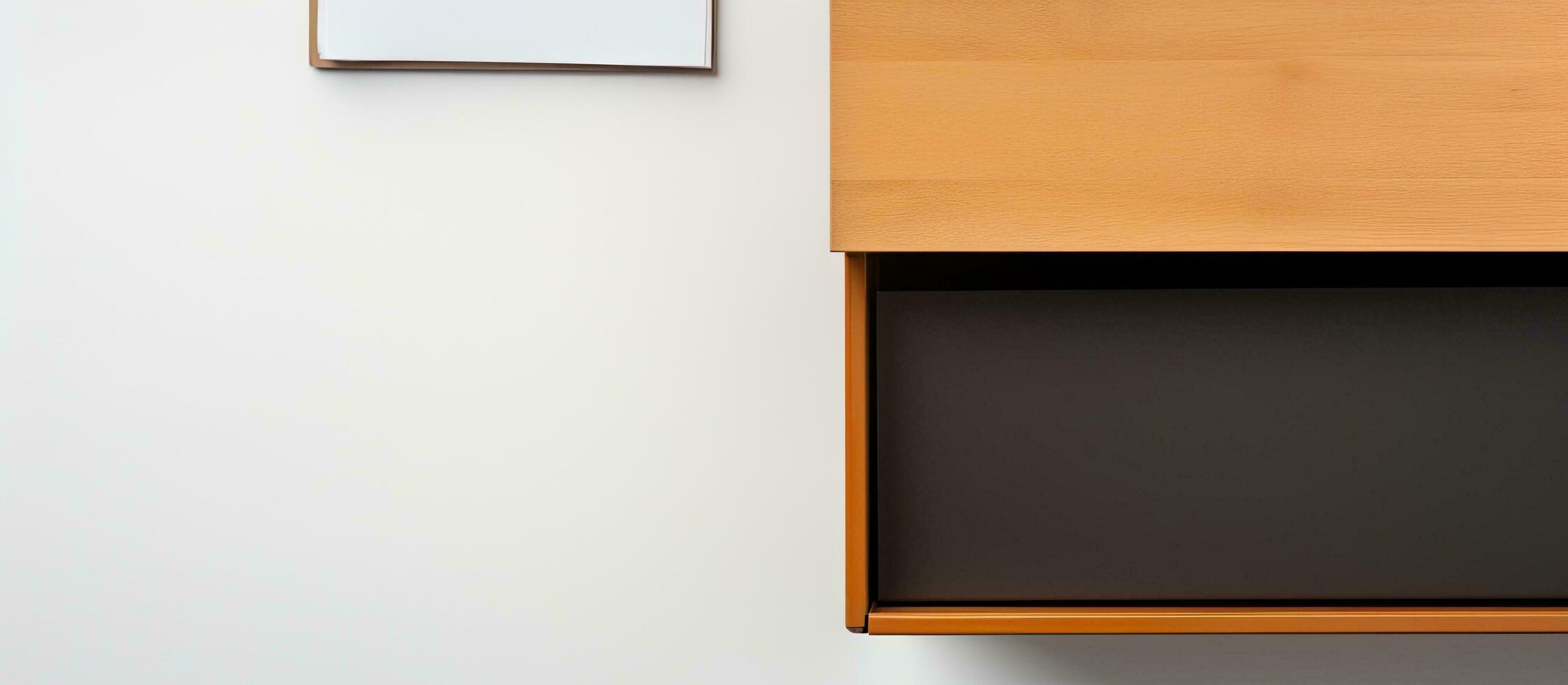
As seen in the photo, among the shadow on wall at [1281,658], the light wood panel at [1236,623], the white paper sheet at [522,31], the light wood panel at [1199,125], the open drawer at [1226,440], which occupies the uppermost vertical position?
the white paper sheet at [522,31]

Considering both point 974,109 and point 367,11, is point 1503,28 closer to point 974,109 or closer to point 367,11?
point 974,109

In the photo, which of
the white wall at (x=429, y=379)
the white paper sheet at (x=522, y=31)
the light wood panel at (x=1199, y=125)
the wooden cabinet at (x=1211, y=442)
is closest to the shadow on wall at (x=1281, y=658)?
the white wall at (x=429, y=379)

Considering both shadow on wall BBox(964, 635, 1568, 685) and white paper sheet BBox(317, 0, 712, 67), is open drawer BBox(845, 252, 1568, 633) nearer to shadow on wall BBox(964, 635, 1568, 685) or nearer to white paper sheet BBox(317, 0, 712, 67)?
shadow on wall BBox(964, 635, 1568, 685)

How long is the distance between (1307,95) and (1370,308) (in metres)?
0.18

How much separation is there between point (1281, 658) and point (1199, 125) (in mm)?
574

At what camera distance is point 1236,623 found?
0.71 metres

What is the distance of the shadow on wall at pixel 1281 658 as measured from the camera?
97 centimetres

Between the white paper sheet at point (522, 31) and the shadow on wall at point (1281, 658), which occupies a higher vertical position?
the white paper sheet at point (522, 31)

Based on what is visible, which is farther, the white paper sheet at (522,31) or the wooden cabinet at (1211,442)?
the white paper sheet at (522,31)

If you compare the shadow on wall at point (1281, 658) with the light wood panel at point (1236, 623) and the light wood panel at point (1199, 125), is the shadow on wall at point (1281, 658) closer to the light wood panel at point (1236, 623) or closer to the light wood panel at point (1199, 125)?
the light wood panel at point (1236, 623)

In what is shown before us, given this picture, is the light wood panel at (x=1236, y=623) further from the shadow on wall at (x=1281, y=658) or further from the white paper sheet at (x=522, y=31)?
the white paper sheet at (x=522, y=31)

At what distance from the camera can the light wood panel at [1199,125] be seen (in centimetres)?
68

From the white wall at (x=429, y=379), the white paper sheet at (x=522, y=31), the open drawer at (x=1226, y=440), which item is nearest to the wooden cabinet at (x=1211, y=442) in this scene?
the open drawer at (x=1226, y=440)

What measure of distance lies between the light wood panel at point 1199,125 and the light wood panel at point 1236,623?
261 mm
